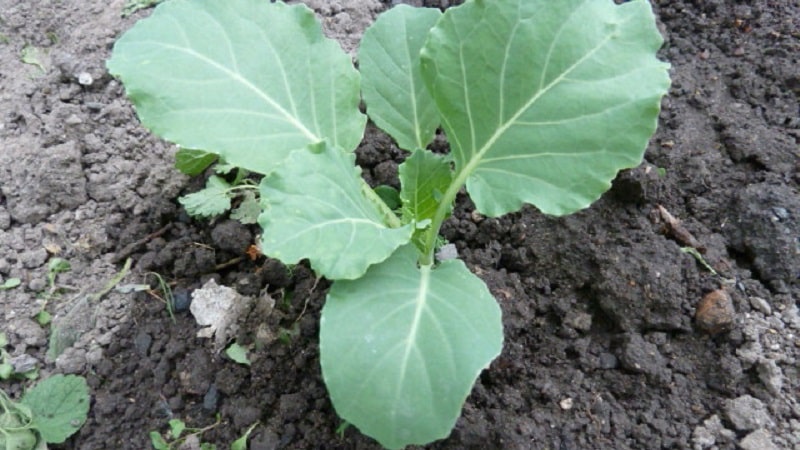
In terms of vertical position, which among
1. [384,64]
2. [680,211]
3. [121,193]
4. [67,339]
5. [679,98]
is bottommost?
[67,339]

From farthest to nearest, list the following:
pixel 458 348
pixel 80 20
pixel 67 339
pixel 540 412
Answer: pixel 80 20 → pixel 67 339 → pixel 540 412 → pixel 458 348

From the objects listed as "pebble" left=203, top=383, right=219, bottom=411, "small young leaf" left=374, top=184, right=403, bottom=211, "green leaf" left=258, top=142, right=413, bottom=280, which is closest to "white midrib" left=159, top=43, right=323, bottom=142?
"green leaf" left=258, top=142, right=413, bottom=280

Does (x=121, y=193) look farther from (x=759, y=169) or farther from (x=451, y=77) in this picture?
(x=759, y=169)

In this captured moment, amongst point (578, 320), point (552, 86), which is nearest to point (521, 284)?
point (578, 320)

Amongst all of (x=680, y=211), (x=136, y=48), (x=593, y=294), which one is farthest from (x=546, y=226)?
(x=136, y=48)

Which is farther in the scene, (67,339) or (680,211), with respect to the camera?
(680,211)

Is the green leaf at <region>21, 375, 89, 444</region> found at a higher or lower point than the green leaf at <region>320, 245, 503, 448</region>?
lower

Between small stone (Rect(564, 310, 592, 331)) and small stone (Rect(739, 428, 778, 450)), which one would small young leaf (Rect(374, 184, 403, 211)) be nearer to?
small stone (Rect(564, 310, 592, 331))

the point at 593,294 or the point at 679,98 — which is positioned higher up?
→ the point at 679,98
